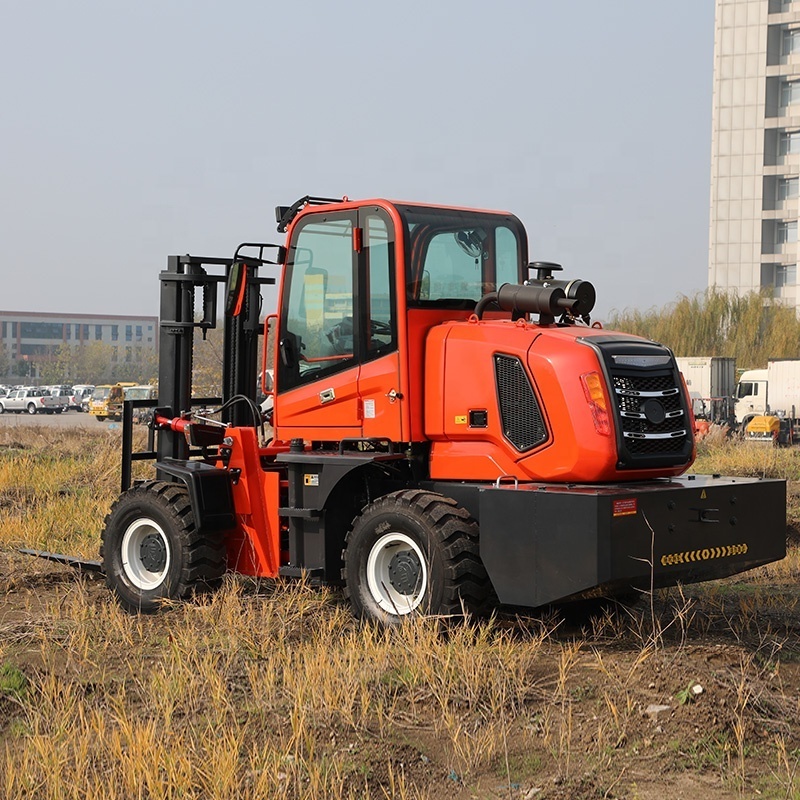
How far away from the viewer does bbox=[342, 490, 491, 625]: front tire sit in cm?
805

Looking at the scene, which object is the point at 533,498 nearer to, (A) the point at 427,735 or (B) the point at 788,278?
(A) the point at 427,735

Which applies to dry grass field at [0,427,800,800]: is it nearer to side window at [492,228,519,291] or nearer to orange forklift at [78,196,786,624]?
orange forklift at [78,196,786,624]

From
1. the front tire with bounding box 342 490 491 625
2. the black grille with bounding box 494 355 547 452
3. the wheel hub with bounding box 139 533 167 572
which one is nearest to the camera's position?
the front tire with bounding box 342 490 491 625

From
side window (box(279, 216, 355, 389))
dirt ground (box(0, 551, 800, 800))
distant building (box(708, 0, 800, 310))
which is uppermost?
distant building (box(708, 0, 800, 310))

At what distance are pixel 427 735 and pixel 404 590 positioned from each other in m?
2.16

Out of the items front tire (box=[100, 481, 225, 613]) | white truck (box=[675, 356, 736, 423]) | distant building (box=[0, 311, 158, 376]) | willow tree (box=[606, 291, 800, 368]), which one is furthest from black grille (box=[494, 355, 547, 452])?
distant building (box=[0, 311, 158, 376])

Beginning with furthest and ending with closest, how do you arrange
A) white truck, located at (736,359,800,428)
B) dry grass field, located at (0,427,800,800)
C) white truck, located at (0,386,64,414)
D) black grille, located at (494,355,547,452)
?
white truck, located at (0,386,64,414) → white truck, located at (736,359,800,428) → black grille, located at (494,355,547,452) → dry grass field, located at (0,427,800,800)

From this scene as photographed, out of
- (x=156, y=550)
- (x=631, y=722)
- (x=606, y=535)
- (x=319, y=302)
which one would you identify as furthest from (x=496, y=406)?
(x=156, y=550)

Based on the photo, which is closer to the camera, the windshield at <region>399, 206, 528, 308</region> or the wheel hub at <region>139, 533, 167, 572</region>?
the windshield at <region>399, 206, 528, 308</region>

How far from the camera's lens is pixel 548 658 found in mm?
7906

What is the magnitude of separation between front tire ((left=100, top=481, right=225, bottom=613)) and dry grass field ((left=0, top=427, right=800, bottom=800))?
234 millimetres

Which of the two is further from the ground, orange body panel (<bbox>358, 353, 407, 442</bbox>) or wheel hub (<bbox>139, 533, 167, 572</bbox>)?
orange body panel (<bbox>358, 353, 407, 442</bbox>)

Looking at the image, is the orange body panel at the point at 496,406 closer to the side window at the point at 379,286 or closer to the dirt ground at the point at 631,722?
the side window at the point at 379,286

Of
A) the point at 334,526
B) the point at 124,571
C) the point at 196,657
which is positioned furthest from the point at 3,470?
the point at 196,657
